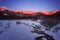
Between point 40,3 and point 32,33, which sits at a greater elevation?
point 40,3

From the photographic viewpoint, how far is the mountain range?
1.55 m

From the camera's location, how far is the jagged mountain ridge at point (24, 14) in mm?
1548

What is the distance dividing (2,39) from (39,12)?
0.65m

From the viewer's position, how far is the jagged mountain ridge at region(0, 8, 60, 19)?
1.55 meters

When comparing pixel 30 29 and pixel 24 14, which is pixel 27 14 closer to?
pixel 24 14

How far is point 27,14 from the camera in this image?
156cm

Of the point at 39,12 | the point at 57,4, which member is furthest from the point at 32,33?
the point at 57,4

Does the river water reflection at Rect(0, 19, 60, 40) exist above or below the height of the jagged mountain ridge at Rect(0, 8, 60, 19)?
below

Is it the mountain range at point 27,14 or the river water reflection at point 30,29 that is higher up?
the mountain range at point 27,14

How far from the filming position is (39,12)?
1.57 metres

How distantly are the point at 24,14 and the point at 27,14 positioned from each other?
0.14 feet

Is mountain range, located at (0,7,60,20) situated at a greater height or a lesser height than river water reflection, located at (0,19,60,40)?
greater

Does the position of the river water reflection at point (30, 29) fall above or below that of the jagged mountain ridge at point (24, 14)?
below

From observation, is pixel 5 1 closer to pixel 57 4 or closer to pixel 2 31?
pixel 2 31
